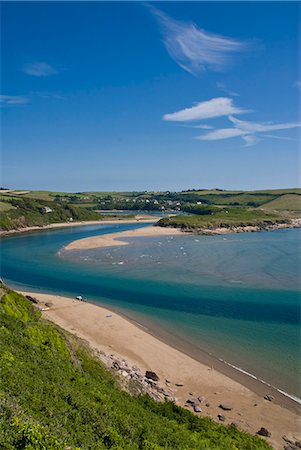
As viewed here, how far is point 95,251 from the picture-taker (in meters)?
84.4

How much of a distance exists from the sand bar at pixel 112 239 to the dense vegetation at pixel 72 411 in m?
68.0

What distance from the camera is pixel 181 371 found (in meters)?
28.5

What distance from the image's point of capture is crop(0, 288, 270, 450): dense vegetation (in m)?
11.9

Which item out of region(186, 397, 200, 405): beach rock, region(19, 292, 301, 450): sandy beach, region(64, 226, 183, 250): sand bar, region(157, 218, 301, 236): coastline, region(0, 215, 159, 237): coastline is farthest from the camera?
region(157, 218, 301, 236): coastline

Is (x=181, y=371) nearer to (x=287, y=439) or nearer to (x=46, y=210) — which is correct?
(x=287, y=439)

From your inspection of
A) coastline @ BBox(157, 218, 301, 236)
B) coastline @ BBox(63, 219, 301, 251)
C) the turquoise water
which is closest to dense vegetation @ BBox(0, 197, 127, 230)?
the turquoise water

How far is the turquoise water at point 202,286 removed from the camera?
32906mm

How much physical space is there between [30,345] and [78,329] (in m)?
17.2

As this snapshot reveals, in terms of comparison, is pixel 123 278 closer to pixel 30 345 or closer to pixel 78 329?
pixel 78 329

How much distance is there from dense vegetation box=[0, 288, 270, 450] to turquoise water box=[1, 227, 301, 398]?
11313mm

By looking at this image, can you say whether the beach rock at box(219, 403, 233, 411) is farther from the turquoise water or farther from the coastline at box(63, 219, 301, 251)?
the coastline at box(63, 219, 301, 251)

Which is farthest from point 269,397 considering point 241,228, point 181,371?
point 241,228

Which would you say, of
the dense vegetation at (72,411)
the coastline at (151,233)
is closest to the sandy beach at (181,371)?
the dense vegetation at (72,411)

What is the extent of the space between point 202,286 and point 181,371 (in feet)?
81.3
